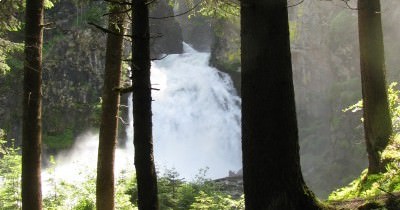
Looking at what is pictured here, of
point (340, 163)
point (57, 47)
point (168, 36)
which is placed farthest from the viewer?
point (168, 36)

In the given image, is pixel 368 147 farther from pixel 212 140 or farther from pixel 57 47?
pixel 57 47

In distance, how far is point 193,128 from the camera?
92.7ft

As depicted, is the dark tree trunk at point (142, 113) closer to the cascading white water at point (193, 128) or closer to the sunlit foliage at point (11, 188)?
the sunlit foliage at point (11, 188)

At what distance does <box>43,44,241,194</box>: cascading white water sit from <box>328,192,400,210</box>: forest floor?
2165cm

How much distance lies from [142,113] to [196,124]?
24.0 m

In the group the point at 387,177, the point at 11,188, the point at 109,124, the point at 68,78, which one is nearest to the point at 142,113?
the point at 109,124

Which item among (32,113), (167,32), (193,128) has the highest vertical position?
(167,32)

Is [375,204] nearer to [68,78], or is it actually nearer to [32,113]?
[32,113]

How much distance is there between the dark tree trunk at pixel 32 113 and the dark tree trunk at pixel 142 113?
2.88 metres

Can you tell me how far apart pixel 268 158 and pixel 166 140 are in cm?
2389

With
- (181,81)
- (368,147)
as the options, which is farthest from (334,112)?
(368,147)

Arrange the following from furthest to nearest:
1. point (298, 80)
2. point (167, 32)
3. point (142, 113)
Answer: point (167, 32) → point (298, 80) → point (142, 113)

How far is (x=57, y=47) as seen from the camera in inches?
1110

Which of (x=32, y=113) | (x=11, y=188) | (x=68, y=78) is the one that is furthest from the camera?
(x=68, y=78)
